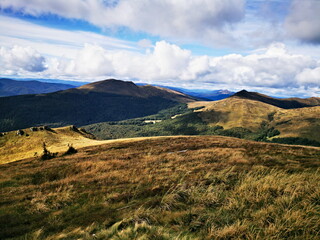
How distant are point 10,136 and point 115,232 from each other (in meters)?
87.9

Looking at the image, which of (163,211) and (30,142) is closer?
(163,211)

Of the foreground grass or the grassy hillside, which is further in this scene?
the grassy hillside

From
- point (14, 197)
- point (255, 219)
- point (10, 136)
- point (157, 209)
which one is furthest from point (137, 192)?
point (10, 136)

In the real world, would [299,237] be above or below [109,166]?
above

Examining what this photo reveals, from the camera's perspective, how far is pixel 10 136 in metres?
72.6

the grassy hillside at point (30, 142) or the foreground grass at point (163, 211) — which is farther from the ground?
the foreground grass at point (163, 211)

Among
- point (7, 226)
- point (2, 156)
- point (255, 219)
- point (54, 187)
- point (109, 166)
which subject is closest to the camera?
point (255, 219)

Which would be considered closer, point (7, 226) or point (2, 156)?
point (7, 226)

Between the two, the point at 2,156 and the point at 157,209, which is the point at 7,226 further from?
the point at 2,156

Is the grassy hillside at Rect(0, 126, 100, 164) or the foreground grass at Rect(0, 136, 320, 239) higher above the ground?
the foreground grass at Rect(0, 136, 320, 239)

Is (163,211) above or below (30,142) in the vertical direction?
above

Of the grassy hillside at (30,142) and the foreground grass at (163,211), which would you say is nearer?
the foreground grass at (163,211)

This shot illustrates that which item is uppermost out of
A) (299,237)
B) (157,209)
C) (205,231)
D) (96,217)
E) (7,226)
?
(299,237)

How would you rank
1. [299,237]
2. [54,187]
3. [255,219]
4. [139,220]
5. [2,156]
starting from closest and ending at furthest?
[299,237] < [255,219] < [139,220] < [54,187] < [2,156]
